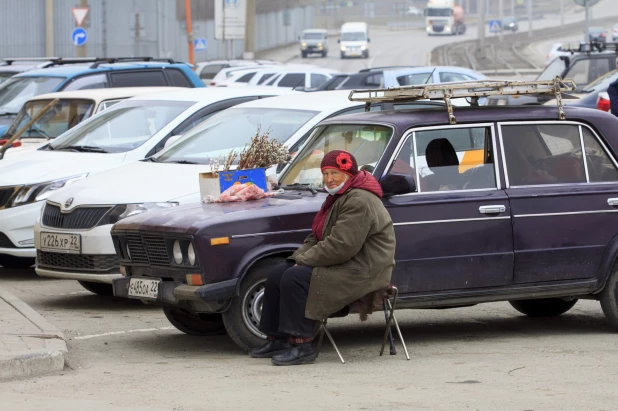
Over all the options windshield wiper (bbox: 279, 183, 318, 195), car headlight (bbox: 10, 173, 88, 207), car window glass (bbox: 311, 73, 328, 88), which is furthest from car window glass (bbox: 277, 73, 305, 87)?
windshield wiper (bbox: 279, 183, 318, 195)

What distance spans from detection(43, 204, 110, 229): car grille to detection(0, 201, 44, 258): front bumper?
1.33 meters

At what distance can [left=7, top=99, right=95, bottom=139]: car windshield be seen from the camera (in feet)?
46.9

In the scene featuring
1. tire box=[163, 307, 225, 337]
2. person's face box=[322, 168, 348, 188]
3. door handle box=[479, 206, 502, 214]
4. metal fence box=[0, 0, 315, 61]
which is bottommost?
tire box=[163, 307, 225, 337]

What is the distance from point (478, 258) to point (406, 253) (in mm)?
549

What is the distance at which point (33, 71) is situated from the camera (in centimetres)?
1786

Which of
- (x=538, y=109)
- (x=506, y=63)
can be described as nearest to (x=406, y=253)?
(x=538, y=109)

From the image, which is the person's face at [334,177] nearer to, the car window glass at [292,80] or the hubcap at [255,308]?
the hubcap at [255,308]

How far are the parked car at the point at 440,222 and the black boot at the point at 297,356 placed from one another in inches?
14.4

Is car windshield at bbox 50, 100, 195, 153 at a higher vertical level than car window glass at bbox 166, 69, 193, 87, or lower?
lower

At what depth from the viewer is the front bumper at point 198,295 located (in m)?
7.66

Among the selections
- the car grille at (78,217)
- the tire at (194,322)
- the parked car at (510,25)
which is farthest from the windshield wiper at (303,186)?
the parked car at (510,25)

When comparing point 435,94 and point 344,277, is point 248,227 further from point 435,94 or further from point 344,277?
point 435,94

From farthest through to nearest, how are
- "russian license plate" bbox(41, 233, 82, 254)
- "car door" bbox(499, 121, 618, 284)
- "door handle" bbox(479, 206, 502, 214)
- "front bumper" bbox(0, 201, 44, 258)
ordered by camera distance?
"front bumper" bbox(0, 201, 44, 258) → "russian license plate" bbox(41, 233, 82, 254) → "car door" bbox(499, 121, 618, 284) → "door handle" bbox(479, 206, 502, 214)

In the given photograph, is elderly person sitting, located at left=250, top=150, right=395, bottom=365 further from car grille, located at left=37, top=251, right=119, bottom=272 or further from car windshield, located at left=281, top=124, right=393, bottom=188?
car grille, located at left=37, top=251, right=119, bottom=272
